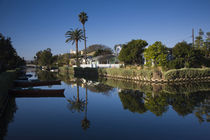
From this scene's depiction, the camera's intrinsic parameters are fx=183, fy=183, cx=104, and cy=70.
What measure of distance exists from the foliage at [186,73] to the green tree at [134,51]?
12.8m

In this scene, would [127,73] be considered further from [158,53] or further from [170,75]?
[170,75]

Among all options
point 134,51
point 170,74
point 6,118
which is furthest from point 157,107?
point 134,51

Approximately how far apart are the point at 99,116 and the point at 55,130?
3.30 meters

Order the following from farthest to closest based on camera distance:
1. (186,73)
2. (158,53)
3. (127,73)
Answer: (127,73) < (158,53) < (186,73)

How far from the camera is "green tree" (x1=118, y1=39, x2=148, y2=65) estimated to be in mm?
39094

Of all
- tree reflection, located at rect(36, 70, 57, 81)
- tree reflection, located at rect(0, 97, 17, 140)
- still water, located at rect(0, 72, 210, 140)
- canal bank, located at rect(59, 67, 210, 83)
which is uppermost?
canal bank, located at rect(59, 67, 210, 83)

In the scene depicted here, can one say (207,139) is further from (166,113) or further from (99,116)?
(99,116)

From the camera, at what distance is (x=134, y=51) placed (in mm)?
38750

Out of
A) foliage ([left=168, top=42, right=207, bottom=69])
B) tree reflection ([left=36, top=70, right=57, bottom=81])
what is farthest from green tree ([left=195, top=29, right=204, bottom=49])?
tree reflection ([left=36, top=70, right=57, bottom=81])

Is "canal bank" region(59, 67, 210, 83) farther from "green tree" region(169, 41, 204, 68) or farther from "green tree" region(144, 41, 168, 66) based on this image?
"green tree" region(144, 41, 168, 66)

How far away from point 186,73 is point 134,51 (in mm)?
13289

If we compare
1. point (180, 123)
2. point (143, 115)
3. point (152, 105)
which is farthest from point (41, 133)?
point (152, 105)

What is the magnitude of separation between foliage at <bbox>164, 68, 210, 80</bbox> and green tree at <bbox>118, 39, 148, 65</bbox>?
12791mm

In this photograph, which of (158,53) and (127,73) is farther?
(127,73)
